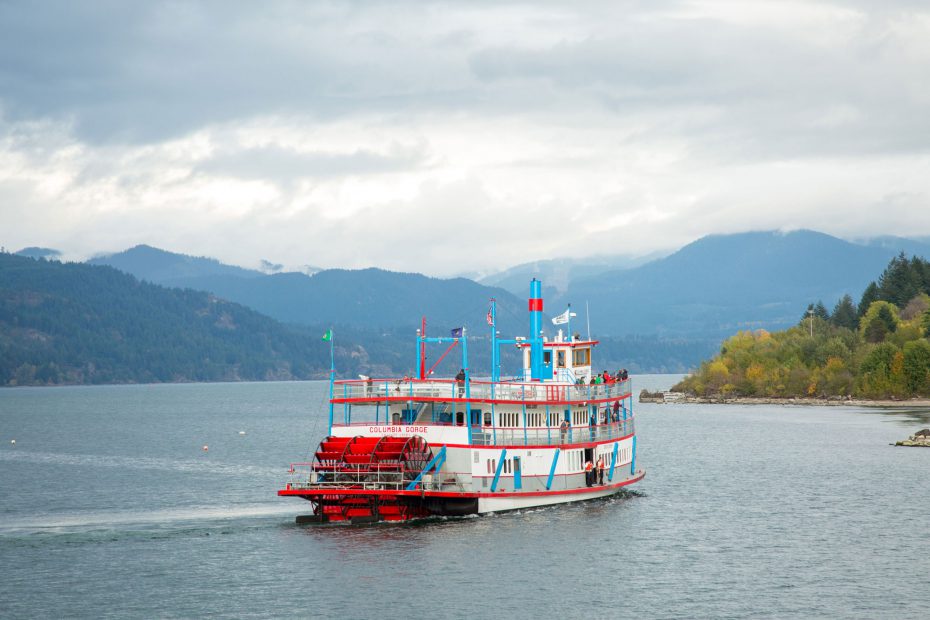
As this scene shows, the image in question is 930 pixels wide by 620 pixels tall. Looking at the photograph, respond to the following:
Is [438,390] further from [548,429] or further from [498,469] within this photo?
[548,429]

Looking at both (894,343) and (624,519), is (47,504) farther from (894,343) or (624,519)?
(894,343)

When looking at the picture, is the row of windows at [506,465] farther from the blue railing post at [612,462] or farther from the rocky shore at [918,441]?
the rocky shore at [918,441]

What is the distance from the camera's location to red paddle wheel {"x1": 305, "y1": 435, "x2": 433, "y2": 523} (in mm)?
53625

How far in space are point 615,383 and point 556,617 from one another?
84.2 feet

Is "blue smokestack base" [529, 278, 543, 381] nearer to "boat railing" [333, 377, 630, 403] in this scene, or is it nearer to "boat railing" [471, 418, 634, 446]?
"boat railing" [471, 418, 634, 446]

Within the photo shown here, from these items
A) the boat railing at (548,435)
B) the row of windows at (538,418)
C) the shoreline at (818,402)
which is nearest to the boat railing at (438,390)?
the row of windows at (538,418)

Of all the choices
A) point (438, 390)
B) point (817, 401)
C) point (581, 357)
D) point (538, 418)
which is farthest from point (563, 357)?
point (817, 401)

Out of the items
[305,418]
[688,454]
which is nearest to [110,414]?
[305,418]

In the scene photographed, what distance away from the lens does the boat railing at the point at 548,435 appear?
5719 centimetres

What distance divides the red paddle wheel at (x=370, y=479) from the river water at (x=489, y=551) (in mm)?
1118

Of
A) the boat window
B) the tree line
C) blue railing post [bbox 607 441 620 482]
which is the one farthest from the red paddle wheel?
the tree line

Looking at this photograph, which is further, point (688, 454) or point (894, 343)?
point (894, 343)

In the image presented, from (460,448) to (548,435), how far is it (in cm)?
614

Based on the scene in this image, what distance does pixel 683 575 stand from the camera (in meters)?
48.1
